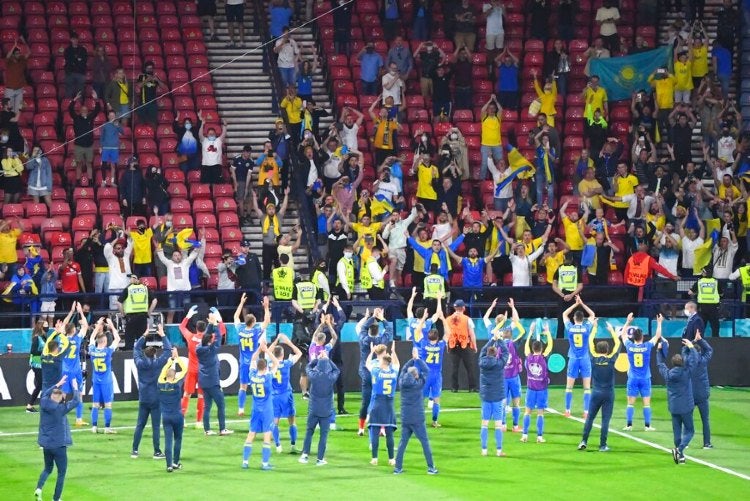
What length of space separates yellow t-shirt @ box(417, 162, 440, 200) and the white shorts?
Answer: 5.77 feet

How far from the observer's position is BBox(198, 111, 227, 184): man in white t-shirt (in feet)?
114

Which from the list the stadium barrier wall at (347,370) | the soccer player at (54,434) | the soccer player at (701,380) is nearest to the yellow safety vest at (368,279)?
the stadium barrier wall at (347,370)

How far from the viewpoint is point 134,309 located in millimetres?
30641

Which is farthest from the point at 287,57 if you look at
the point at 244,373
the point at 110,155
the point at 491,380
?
the point at 491,380

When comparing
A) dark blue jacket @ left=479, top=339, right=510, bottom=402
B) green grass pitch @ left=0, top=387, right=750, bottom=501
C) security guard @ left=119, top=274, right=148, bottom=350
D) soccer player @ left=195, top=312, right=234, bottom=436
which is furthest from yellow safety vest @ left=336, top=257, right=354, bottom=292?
dark blue jacket @ left=479, top=339, right=510, bottom=402

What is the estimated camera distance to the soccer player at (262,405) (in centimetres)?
2433

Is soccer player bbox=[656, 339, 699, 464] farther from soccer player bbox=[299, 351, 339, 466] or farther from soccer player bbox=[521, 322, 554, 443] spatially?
soccer player bbox=[299, 351, 339, 466]

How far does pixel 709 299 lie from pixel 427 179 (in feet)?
22.1

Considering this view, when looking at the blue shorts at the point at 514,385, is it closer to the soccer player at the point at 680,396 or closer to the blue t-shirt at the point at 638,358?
the blue t-shirt at the point at 638,358

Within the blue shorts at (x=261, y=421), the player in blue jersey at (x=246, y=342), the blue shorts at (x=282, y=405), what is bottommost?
the blue shorts at (x=261, y=421)

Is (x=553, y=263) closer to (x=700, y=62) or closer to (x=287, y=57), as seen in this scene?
(x=700, y=62)

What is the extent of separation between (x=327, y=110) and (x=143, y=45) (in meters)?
4.59

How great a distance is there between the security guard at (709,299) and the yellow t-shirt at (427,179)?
6166mm

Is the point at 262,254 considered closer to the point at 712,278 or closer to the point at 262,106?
the point at 262,106
